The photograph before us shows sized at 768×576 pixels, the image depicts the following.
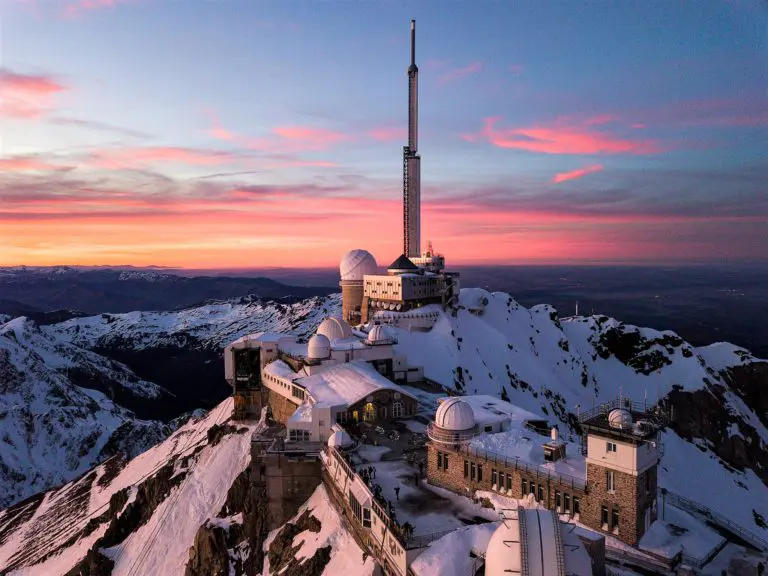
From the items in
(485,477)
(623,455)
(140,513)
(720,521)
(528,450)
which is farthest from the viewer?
(140,513)

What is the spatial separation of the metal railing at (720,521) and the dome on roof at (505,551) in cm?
1932

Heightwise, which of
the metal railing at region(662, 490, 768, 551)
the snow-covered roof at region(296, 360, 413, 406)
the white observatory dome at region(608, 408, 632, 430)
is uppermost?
the white observatory dome at region(608, 408, 632, 430)

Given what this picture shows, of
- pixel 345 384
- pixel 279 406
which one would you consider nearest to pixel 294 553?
pixel 345 384

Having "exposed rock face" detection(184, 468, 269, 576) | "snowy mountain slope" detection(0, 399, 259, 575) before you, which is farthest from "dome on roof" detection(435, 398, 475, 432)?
"snowy mountain slope" detection(0, 399, 259, 575)

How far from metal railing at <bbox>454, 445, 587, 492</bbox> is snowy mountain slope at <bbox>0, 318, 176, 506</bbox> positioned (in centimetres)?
12739

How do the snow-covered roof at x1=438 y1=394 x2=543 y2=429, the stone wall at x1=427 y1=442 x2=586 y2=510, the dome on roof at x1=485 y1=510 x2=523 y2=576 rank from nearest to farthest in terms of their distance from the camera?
1. the dome on roof at x1=485 y1=510 x2=523 y2=576
2. the stone wall at x1=427 y1=442 x2=586 y2=510
3. the snow-covered roof at x1=438 y1=394 x2=543 y2=429

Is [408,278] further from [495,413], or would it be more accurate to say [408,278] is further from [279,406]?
[495,413]

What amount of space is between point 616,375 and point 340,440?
95331 millimetres

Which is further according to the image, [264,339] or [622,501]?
[264,339]

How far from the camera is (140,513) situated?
69.2m

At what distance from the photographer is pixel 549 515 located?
78.2 ft

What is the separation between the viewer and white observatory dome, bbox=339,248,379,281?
119500 millimetres

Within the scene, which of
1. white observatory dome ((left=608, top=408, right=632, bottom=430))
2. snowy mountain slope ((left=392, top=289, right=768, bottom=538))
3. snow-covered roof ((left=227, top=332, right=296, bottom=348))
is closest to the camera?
white observatory dome ((left=608, top=408, right=632, bottom=430))

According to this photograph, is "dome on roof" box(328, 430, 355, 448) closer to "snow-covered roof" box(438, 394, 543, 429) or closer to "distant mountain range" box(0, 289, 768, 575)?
"distant mountain range" box(0, 289, 768, 575)
